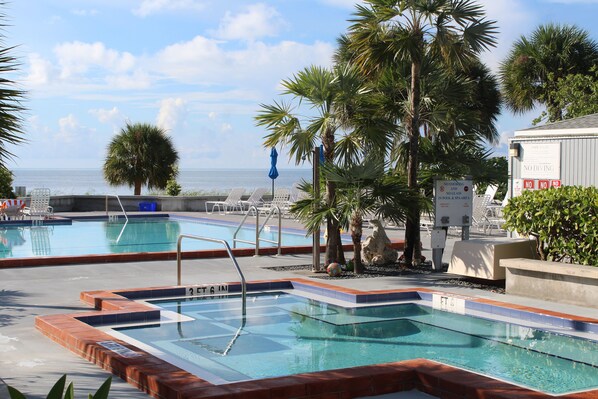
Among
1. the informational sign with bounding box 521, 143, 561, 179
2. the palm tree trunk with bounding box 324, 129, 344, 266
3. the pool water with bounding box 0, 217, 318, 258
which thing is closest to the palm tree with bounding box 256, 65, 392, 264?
the palm tree trunk with bounding box 324, 129, 344, 266

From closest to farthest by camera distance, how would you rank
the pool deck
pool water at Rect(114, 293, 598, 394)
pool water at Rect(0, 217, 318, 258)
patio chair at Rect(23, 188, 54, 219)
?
the pool deck < pool water at Rect(114, 293, 598, 394) < pool water at Rect(0, 217, 318, 258) < patio chair at Rect(23, 188, 54, 219)

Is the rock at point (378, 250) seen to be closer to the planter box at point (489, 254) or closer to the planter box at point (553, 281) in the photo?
the planter box at point (489, 254)

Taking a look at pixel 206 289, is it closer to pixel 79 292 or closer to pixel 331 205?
pixel 79 292

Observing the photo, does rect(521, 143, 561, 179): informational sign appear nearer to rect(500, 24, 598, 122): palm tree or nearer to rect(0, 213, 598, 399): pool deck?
rect(0, 213, 598, 399): pool deck

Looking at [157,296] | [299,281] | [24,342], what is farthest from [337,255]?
[24,342]

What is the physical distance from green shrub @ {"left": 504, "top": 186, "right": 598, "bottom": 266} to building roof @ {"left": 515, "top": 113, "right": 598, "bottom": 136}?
1.66 metres

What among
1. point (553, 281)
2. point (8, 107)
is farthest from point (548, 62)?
point (8, 107)

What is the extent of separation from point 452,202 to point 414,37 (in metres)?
2.66

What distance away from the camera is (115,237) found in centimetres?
2038

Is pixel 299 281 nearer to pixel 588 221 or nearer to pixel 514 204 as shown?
pixel 514 204

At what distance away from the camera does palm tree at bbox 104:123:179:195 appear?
33125 millimetres

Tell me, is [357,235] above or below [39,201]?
below

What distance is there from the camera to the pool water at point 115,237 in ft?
57.1

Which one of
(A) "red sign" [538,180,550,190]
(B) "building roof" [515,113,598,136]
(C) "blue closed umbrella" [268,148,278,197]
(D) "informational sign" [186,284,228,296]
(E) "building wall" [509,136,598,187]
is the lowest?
(D) "informational sign" [186,284,228,296]
